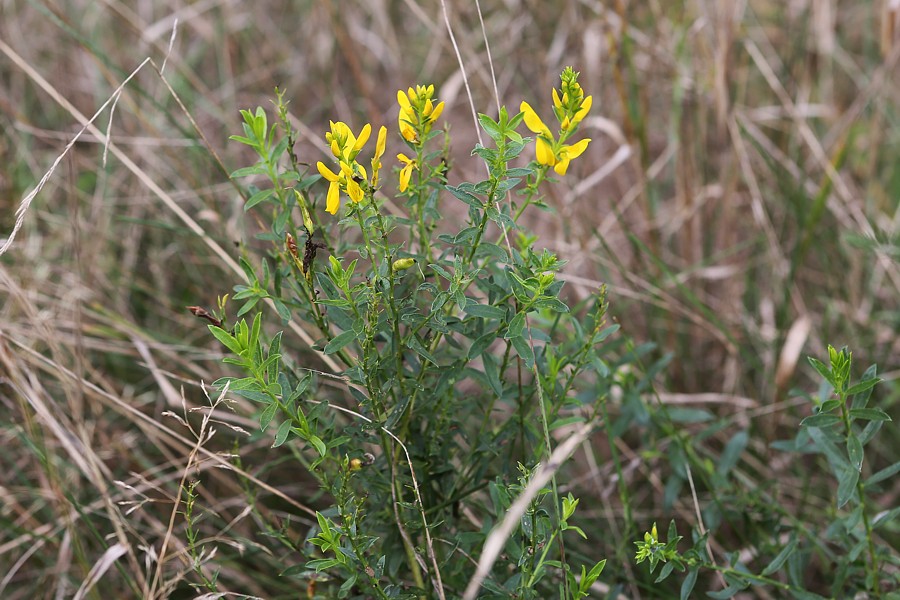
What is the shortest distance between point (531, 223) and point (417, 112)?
5.47ft

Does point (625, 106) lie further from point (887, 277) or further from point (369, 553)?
point (369, 553)

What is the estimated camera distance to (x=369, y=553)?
1.18 metres

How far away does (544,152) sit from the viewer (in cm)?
101

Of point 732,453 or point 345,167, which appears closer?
point 345,167

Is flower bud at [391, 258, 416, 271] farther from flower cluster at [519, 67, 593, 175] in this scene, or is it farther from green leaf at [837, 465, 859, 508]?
green leaf at [837, 465, 859, 508]

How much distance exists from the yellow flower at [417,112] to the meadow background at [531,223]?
0.44 m

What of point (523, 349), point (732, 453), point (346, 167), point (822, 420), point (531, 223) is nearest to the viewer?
point (346, 167)

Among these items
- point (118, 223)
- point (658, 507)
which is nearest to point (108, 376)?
point (118, 223)

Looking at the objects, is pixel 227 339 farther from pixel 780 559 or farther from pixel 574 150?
pixel 780 559

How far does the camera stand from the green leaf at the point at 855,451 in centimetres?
112

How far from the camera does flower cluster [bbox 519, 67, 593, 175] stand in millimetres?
956

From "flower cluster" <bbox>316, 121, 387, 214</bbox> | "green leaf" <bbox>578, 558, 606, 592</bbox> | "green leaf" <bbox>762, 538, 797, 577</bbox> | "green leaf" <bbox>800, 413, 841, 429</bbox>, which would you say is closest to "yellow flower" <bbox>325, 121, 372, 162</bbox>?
"flower cluster" <bbox>316, 121, 387, 214</bbox>

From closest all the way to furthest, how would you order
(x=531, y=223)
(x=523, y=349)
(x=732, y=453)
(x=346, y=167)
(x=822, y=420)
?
(x=346, y=167), (x=523, y=349), (x=822, y=420), (x=732, y=453), (x=531, y=223)

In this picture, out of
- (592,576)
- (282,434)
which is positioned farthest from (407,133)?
(592,576)
